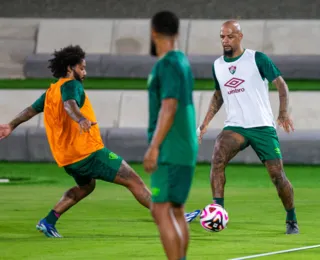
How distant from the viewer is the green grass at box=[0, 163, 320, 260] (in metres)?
10.9

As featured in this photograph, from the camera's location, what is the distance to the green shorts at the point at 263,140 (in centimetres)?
1234

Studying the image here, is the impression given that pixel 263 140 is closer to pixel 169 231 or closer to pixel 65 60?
pixel 65 60

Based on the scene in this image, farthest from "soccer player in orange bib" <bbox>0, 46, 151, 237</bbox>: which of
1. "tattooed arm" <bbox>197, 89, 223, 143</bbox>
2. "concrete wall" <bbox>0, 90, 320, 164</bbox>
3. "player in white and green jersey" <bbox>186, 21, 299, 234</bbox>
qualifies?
"concrete wall" <bbox>0, 90, 320, 164</bbox>

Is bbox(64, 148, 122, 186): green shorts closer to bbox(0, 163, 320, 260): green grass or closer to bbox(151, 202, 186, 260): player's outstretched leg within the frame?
bbox(0, 163, 320, 260): green grass

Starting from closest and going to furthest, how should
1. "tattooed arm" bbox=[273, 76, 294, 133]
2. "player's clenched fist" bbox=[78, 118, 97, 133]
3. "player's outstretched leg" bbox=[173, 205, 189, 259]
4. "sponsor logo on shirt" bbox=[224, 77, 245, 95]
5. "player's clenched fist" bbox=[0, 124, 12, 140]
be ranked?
"player's outstretched leg" bbox=[173, 205, 189, 259], "player's clenched fist" bbox=[78, 118, 97, 133], "player's clenched fist" bbox=[0, 124, 12, 140], "tattooed arm" bbox=[273, 76, 294, 133], "sponsor logo on shirt" bbox=[224, 77, 245, 95]

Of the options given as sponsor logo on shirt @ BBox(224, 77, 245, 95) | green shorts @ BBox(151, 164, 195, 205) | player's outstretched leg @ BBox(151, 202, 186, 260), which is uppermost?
sponsor logo on shirt @ BBox(224, 77, 245, 95)

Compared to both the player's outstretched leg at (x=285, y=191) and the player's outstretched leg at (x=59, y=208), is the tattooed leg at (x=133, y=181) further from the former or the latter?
the player's outstretched leg at (x=285, y=191)

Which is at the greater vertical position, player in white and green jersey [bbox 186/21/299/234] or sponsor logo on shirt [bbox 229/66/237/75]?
sponsor logo on shirt [bbox 229/66/237/75]

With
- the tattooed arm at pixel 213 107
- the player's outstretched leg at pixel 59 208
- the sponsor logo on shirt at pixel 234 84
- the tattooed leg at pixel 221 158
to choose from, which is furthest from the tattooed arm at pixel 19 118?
the sponsor logo on shirt at pixel 234 84

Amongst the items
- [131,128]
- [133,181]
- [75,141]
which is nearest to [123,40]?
[131,128]
